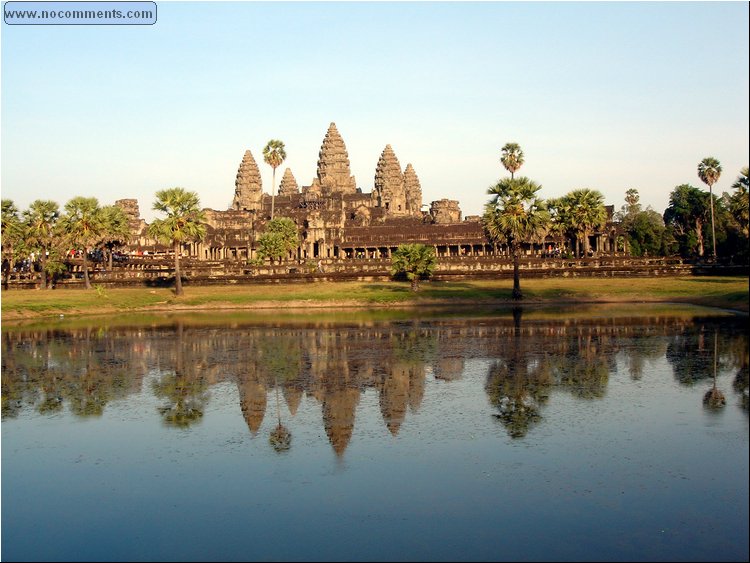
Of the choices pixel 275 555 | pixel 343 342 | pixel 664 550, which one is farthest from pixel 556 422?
pixel 343 342

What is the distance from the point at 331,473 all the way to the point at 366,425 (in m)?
4.23

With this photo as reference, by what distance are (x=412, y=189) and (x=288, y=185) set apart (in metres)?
24.5

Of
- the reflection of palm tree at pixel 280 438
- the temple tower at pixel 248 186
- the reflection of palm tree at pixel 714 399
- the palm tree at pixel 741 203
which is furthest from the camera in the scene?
the temple tower at pixel 248 186

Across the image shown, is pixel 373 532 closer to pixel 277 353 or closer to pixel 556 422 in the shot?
pixel 556 422

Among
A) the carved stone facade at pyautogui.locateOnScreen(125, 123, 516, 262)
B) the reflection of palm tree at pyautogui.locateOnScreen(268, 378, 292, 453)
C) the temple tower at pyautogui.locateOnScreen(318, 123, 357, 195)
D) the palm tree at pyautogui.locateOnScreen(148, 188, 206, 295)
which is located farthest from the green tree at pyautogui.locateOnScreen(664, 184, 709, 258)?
the reflection of palm tree at pyautogui.locateOnScreen(268, 378, 292, 453)

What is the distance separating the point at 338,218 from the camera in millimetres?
120375

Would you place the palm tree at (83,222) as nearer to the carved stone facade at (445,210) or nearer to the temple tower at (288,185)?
the carved stone facade at (445,210)

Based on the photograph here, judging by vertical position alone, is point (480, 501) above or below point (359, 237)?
below

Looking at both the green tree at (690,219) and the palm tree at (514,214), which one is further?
the green tree at (690,219)

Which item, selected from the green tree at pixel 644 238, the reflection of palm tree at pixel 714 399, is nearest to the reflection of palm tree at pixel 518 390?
the reflection of palm tree at pixel 714 399

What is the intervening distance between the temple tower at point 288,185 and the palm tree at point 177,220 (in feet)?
319

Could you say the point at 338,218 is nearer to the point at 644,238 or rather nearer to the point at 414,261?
the point at 644,238

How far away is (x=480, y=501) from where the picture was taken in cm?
1491

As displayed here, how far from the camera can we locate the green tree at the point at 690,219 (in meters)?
111
